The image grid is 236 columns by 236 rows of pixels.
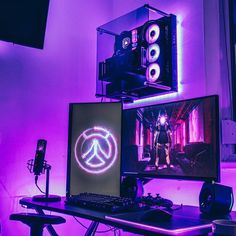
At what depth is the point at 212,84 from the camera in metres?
1.90

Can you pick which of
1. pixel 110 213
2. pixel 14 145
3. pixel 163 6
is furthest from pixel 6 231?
pixel 163 6

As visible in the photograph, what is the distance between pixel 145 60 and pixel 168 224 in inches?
48.6

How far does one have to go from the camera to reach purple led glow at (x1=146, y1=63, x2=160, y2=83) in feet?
6.66

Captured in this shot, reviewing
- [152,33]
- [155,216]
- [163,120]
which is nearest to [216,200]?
[155,216]

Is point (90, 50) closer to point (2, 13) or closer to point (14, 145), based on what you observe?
point (2, 13)

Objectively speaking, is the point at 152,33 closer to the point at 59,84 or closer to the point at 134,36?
the point at 134,36

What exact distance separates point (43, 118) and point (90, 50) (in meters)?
0.69

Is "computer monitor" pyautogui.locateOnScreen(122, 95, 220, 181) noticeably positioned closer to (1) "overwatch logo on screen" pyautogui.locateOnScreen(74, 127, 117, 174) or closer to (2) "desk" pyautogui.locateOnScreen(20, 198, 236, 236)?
(1) "overwatch logo on screen" pyautogui.locateOnScreen(74, 127, 117, 174)

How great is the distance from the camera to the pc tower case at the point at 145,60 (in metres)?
2.05

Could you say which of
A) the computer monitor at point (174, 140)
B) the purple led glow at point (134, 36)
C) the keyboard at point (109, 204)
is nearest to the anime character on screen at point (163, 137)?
the computer monitor at point (174, 140)

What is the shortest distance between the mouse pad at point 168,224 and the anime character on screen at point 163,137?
54 cm

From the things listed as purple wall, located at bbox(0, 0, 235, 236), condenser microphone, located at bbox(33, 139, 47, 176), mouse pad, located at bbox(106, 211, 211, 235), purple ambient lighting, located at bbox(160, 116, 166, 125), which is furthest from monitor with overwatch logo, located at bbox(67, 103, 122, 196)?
mouse pad, located at bbox(106, 211, 211, 235)

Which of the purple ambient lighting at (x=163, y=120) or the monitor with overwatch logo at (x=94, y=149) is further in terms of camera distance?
the monitor with overwatch logo at (x=94, y=149)

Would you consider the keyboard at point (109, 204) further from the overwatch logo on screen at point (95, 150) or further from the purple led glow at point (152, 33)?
the purple led glow at point (152, 33)
